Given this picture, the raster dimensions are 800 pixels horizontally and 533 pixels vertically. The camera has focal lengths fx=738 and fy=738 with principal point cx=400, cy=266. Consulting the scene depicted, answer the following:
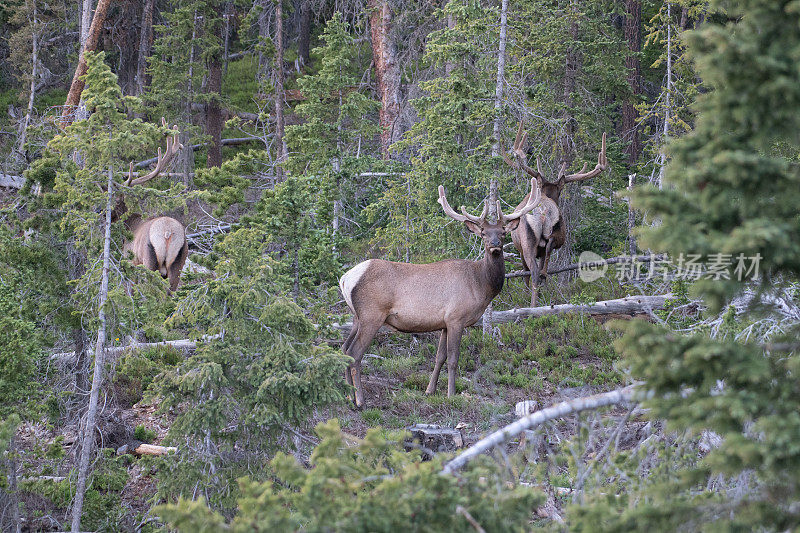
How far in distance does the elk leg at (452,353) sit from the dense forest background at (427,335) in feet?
1.05

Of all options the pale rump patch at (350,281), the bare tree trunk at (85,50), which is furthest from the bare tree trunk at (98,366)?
the bare tree trunk at (85,50)

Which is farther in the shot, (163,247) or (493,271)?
(163,247)

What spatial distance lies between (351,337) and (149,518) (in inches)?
141

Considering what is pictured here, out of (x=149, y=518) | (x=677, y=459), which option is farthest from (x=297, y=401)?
(x=677, y=459)

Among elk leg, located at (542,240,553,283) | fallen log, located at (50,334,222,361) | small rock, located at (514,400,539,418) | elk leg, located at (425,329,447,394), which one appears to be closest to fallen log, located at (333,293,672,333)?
elk leg, located at (542,240,553,283)

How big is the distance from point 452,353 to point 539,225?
2913mm

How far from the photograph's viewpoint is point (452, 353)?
9.95m

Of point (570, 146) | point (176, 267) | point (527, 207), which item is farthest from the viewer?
point (570, 146)

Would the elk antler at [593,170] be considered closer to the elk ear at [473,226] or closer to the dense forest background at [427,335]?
the dense forest background at [427,335]

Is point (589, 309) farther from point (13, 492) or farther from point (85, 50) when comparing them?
point (85, 50)

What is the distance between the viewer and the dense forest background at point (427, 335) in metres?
3.46

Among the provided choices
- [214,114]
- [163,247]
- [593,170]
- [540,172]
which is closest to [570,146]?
[593,170]

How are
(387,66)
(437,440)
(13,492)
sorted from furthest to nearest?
1. (387,66)
2. (437,440)
3. (13,492)

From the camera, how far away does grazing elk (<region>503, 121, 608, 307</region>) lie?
458 inches
